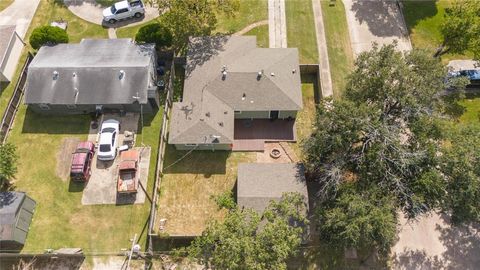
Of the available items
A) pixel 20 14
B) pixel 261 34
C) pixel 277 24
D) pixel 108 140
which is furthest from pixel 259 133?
pixel 20 14

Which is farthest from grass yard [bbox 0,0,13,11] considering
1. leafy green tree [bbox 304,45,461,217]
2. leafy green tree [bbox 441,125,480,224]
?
leafy green tree [bbox 441,125,480,224]

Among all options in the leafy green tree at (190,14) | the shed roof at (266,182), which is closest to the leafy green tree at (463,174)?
the shed roof at (266,182)

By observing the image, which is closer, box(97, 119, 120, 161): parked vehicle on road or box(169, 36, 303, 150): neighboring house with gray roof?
box(169, 36, 303, 150): neighboring house with gray roof

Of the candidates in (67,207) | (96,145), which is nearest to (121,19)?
(96,145)

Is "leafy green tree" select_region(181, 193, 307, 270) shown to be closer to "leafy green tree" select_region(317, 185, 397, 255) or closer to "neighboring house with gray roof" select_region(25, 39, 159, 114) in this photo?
"leafy green tree" select_region(317, 185, 397, 255)

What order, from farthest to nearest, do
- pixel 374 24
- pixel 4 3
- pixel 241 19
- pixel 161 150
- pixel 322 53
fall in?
pixel 4 3, pixel 241 19, pixel 374 24, pixel 322 53, pixel 161 150

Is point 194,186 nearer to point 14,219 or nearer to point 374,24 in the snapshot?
point 14,219
